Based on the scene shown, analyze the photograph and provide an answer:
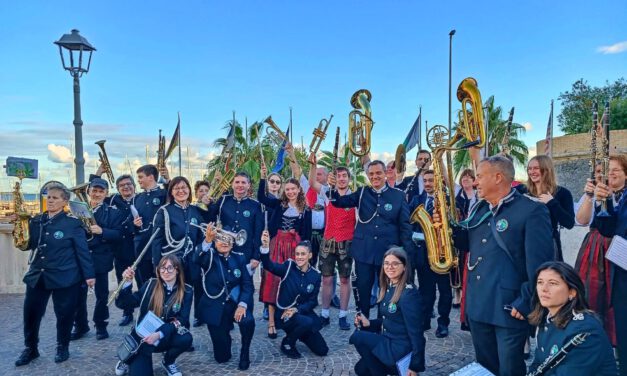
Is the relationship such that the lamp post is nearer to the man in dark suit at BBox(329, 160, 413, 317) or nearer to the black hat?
the black hat

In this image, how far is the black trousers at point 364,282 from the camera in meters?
5.35

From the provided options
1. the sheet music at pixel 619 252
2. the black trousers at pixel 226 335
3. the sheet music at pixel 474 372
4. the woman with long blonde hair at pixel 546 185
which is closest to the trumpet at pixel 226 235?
the black trousers at pixel 226 335

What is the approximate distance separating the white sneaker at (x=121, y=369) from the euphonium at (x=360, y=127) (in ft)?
13.4

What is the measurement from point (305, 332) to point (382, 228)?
1.58 m

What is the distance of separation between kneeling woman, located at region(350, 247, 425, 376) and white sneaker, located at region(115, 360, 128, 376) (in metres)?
2.56

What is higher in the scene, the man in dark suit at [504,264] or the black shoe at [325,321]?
the man in dark suit at [504,264]

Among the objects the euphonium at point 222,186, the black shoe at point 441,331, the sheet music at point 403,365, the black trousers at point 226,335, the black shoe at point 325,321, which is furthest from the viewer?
the euphonium at point 222,186

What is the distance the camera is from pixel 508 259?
3.09m

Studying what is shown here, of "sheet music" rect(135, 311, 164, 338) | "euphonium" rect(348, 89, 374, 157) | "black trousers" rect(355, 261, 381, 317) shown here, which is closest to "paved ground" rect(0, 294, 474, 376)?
"black trousers" rect(355, 261, 381, 317)

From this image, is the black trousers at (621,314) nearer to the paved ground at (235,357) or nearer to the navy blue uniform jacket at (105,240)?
the paved ground at (235,357)

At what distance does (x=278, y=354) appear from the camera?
525 centimetres

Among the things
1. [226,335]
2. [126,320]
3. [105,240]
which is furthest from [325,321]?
[105,240]

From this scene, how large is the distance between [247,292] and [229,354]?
742 mm

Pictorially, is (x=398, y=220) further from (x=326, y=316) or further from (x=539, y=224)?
(x=539, y=224)
